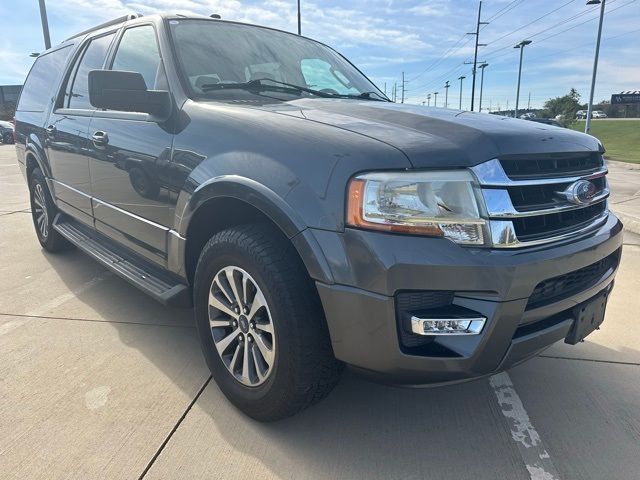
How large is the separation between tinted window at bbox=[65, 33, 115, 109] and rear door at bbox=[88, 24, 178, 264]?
28cm

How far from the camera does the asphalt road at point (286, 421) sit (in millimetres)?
2092

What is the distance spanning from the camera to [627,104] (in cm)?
8556

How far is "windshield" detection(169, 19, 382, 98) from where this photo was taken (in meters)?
2.84

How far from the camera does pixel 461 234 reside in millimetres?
1777

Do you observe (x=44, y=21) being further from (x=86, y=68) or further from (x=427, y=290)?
(x=427, y=290)

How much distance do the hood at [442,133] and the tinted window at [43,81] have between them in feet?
9.77

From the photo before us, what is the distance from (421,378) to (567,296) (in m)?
0.73

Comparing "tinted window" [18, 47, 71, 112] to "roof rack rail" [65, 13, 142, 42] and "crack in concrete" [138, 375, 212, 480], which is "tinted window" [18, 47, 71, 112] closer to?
"roof rack rail" [65, 13, 142, 42]

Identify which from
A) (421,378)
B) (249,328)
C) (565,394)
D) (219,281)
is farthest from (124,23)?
(565,394)

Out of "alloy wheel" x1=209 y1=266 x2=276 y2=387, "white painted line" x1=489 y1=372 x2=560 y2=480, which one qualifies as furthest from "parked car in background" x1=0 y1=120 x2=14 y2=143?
"white painted line" x1=489 y1=372 x2=560 y2=480

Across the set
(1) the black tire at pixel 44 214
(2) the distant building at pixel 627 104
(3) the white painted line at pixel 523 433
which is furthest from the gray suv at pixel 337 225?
(2) the distant building at pixel 627 104

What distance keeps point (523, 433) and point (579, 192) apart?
1.15 meters

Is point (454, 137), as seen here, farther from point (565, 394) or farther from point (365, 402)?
point (565, 394)

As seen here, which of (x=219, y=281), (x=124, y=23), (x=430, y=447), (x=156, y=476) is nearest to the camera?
(x=156, y=476)
